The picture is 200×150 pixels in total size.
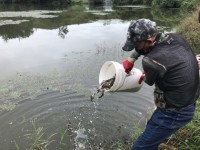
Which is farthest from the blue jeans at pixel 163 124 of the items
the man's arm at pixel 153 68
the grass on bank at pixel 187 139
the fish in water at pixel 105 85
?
the fish in water at pixel 105 85

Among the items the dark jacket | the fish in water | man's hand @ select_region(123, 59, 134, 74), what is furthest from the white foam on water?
the dark jacket

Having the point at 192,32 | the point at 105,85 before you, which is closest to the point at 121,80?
the point at 105,85

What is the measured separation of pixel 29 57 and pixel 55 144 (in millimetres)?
7417

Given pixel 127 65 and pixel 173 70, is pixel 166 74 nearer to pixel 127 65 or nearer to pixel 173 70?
pixel 173 70

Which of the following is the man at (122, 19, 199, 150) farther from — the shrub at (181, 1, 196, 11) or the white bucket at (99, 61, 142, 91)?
the shrub at (181, 1, 196, 11)

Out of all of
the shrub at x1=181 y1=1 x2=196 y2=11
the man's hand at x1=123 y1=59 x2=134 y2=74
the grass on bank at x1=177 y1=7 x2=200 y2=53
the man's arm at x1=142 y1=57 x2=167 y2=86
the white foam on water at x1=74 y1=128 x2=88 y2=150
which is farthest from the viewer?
the shrub at x1=181 y1=1 x2=196 y2=11

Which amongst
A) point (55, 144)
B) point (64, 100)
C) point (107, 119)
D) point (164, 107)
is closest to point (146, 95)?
point (107, 119)

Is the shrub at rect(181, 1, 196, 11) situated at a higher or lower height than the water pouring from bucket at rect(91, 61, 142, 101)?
lower

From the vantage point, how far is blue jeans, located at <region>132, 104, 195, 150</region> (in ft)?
11.2

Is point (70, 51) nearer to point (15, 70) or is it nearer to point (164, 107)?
point (15, 70)

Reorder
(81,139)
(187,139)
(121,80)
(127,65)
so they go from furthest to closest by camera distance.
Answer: (81,139) → (187,139) → (121,80) → (127,65)

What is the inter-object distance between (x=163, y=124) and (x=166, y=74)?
0.62 metres

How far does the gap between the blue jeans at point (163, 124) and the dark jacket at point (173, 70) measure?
0.34 feet

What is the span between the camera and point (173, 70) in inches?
124
